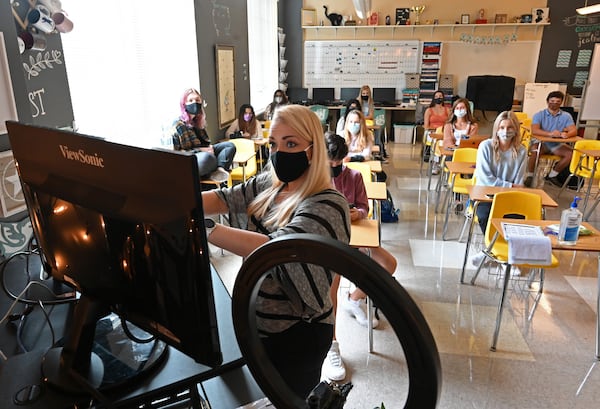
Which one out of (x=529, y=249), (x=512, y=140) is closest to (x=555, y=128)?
(x=512, y=140)

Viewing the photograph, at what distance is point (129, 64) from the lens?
12.0ft

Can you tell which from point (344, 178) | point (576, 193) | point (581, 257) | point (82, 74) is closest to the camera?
point (344, 178)

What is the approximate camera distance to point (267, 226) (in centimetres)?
127

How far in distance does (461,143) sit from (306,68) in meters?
5.49

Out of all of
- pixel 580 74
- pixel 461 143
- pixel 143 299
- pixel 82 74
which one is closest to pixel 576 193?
pixel 461 143

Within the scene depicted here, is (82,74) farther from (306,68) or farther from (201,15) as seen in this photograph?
(306,68)

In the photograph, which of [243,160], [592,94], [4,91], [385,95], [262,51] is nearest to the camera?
[4,91]

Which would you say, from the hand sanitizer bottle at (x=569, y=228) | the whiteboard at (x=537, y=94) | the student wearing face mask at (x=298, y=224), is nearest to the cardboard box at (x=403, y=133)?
the whiteboard at (x=537, y=94)

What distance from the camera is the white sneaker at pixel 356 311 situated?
108 inches

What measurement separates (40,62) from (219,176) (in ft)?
5.69

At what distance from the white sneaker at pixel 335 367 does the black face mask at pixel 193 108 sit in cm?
290

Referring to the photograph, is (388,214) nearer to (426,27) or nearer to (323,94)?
(323,94)

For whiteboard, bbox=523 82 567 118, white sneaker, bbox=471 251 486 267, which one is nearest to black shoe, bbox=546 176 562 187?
whiteboard, bbox=523 82 567 118

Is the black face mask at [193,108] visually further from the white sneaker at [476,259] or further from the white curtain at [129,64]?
the white sneaker at [476,259]
